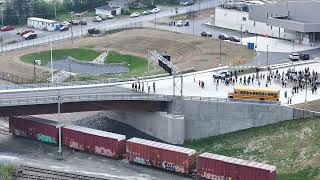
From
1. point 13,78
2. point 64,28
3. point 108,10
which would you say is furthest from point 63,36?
point 13,78

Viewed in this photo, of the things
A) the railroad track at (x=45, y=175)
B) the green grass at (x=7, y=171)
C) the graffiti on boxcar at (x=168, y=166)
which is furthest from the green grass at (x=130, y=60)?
the green grass at (x=7, y=171)

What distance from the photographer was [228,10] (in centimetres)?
14862

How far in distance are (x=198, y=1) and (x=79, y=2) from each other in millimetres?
→ 29496

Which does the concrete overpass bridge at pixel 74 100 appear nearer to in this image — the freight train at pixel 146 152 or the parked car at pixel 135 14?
the freight train at pixel 146 152

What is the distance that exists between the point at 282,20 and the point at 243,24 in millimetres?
14034

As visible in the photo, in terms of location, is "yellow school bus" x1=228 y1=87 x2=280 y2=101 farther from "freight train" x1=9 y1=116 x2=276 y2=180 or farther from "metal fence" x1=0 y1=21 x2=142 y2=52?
"metal fence" x1=0 y1=21 x2=142 y2=52

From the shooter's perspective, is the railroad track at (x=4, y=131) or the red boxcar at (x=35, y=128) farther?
the railroad track at (x=4, y=131)

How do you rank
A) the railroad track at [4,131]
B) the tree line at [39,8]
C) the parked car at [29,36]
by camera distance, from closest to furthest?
1. the railroad track at [4,131]
2. the parked car at [29,36]
3. the tree line at [39,8]

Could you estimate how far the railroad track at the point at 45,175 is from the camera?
7819cm

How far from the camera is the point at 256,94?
90.6m

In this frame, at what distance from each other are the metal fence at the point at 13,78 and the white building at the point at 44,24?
3962 cm

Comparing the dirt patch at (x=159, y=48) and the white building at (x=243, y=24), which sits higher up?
the white building at (x=243, y=24)

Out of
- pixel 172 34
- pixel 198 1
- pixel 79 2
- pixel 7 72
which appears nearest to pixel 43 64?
pixel 7 72

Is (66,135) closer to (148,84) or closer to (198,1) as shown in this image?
(148,84)
